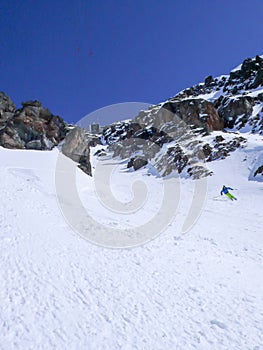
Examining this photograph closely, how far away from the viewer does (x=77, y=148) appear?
3144 cm

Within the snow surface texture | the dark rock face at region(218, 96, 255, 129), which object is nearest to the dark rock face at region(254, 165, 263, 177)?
the snow surface texture

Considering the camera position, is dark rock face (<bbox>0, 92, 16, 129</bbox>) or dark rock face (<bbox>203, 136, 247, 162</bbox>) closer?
dark rock face (<bbox>203, 136, 247, 162</bbox>)

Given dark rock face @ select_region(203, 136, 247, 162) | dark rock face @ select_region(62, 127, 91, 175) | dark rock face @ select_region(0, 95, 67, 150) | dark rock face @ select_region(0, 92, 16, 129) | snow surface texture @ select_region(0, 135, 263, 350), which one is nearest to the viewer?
snow surface texture @ select_region(0, 135, 263, 350)

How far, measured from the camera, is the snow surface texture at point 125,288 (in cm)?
363

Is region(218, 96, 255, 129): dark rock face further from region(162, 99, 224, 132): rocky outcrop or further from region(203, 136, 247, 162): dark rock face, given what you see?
region(203, 136, 247, 162): dark rock face

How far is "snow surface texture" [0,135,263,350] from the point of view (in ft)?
11.9

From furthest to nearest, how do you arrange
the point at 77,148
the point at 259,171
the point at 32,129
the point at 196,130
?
the point at 196,130 < the point at 77,148 < the point at 32,129 < the point at 259,171

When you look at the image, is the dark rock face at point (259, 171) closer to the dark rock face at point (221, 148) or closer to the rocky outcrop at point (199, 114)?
the dark rock face at point (221, 148)

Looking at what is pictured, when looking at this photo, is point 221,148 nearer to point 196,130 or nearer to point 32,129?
point 196,130

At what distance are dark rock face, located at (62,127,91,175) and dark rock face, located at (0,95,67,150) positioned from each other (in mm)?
2486

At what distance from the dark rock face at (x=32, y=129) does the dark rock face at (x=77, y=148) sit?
8.16ft

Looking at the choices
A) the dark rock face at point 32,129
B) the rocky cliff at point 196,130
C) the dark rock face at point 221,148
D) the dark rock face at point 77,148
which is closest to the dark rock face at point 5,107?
the dark rock face at point 32,129

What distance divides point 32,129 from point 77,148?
6603 mm

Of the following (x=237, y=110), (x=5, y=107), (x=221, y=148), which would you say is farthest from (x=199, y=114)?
(x=5, y=107)
